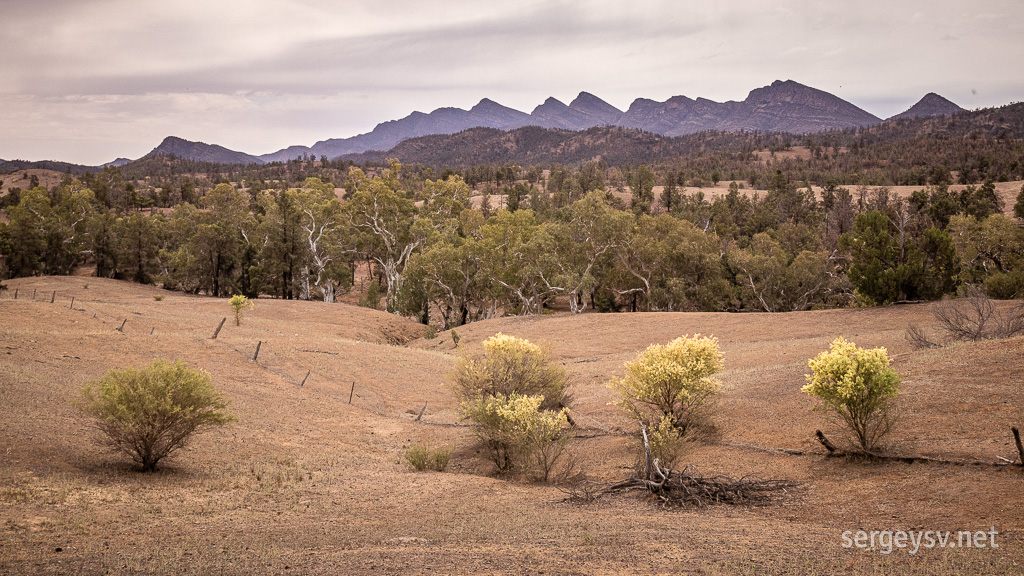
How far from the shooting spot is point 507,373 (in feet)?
51.3

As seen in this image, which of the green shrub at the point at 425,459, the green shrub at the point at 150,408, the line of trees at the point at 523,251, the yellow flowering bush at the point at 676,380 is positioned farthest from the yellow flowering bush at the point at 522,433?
the line of trees at the point at 523,251

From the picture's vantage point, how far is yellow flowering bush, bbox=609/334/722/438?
13.4 meters

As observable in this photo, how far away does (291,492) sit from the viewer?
10.1 meters

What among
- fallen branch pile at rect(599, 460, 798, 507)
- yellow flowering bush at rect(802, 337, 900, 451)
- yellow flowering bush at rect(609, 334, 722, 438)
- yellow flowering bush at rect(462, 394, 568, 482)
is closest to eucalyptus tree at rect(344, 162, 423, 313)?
yellow flowering bush at rect(462, 394, 568, 482)

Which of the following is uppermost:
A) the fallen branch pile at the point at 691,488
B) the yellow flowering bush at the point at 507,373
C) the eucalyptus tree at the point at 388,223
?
the eucalyptus tree at the point at 388,223

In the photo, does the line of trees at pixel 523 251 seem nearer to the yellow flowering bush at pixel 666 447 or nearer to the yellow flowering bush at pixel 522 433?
the yellow flowering bush at pixel 666 447

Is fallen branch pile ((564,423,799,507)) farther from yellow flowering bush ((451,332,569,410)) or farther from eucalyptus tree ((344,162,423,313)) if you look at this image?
eucalyptus tree ((344,162,423,313))

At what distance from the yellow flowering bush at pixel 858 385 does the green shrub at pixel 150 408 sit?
38.4 ft

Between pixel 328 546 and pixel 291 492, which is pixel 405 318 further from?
pixel 328 546

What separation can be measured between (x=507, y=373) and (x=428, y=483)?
15.3 ft

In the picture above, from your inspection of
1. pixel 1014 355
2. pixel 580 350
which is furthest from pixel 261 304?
pixel 1014 355

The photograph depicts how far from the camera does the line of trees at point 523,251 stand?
37.2 meters

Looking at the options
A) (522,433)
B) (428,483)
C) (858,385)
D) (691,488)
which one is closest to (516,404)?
(522,433)

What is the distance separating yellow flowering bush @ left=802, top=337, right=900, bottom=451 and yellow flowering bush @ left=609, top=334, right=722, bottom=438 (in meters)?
2.66
